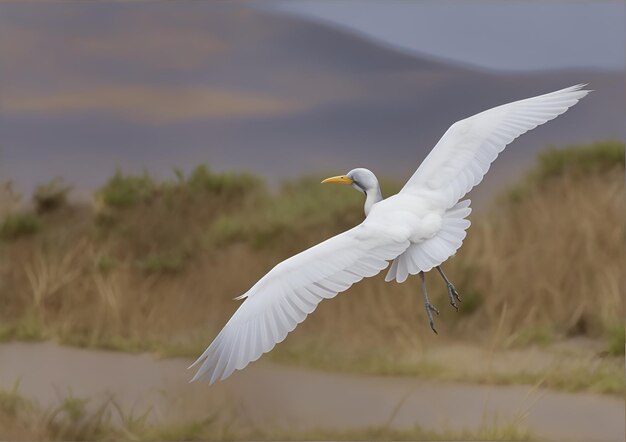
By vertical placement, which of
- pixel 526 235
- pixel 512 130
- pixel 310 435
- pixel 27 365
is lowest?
pixel 310 435

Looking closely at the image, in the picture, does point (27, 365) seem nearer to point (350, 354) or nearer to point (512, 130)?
point (350, 354)

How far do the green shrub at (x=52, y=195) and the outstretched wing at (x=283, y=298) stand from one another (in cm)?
129

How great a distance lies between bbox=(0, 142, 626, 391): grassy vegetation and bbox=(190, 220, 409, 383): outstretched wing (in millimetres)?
888

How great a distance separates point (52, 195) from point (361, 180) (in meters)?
1.38

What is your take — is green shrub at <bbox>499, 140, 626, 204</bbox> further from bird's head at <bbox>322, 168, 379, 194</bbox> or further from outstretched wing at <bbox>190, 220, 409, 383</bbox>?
outstretched wing at <bbox>190, 220, 409, 383</bbox>

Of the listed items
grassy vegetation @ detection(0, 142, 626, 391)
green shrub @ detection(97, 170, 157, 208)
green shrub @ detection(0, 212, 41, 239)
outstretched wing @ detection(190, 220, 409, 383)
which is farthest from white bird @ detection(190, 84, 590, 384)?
green shrub @ detection(0, 212, 41, 239)

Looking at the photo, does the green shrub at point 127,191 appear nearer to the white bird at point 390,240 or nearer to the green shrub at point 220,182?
the green shrub at point 220,182

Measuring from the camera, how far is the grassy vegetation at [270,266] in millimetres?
4164

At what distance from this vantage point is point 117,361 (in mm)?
4145

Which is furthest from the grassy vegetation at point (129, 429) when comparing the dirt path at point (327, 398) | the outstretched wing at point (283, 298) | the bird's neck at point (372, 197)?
the bird's neck at point (372, 197)

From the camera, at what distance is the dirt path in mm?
3994

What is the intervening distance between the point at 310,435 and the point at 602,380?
1.08 meters

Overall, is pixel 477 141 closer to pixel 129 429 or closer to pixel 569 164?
pixel 569 164

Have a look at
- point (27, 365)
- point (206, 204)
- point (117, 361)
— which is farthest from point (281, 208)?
point (27, 365)
